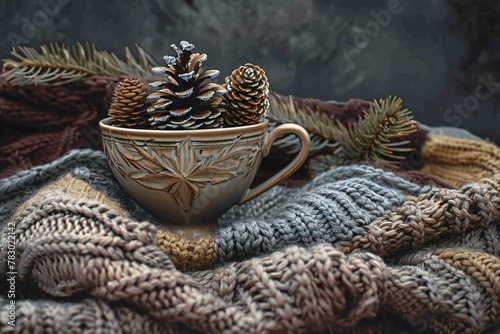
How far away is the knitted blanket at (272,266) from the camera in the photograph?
0.37 m

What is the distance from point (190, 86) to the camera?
49cm

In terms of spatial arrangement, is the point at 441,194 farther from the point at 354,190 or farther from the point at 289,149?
the point at 289,149

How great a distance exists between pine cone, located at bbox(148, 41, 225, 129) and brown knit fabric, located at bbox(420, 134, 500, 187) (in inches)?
12.5

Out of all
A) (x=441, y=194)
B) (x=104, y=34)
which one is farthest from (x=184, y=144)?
(x=104, y=34)

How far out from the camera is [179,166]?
1.54ft

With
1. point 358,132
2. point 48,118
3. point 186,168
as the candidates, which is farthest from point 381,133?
point 48,118

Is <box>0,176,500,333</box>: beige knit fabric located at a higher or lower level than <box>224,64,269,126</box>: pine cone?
lower

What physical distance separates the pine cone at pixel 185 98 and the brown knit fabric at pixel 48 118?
164mm

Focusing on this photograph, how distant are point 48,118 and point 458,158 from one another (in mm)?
488

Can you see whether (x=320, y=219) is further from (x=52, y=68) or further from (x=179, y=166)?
(x=52, y=68)

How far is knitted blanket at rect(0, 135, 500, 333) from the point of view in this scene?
1.20 ft

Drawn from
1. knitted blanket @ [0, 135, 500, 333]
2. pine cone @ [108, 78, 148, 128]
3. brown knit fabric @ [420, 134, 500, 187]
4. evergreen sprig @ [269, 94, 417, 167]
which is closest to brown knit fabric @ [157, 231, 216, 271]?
knitted blanket @ [0, 135, 500, 333]

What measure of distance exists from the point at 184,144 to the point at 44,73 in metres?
0.29

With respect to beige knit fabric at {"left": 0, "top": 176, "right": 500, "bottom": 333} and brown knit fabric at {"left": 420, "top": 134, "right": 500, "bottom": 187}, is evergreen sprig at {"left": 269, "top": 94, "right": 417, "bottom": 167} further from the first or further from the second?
beige knit fabric at {"left": 0, "top": 176, "right": 500, "bottom": 333}
